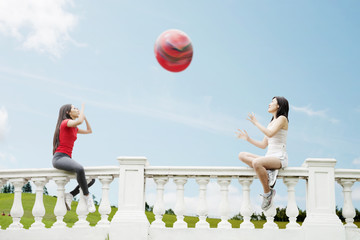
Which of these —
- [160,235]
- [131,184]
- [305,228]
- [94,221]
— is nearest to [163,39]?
[131,184]

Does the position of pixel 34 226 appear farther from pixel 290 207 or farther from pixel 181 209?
pixel 290 207

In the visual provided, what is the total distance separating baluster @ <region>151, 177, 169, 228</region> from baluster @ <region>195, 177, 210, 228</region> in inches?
25.3

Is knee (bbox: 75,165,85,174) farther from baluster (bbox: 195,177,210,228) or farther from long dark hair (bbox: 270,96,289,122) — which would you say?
long dark hair (bbox: 270,96,289,122)

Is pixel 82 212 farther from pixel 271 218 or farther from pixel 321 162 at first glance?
pixel 321 162

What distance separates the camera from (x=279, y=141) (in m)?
8.23

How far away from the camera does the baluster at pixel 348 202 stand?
845 cm

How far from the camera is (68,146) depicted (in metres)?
8.73

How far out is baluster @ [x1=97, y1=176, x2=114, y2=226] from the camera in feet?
27.6

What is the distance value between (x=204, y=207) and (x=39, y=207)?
127 inches

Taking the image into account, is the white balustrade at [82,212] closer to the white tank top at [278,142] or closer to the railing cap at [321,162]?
the white tank top at [278,142]

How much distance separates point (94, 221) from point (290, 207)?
20.7 ft

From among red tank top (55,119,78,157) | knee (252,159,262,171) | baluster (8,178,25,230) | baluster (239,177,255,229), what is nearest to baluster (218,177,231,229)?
baluster (239,177,255,229)

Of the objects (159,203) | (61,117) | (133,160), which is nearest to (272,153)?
(159,203)

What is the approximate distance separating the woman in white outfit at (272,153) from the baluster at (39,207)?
405cm
